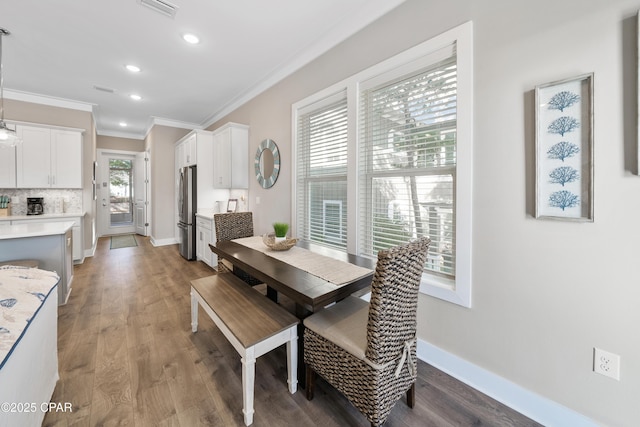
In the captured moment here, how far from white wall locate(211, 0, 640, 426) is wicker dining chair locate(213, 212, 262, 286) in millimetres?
1682

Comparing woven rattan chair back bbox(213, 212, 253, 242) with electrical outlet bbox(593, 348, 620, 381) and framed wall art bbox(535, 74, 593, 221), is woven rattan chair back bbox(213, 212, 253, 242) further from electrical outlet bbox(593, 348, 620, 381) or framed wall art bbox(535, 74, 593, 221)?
electrical outlet bbox(593, 348, 620, 381)

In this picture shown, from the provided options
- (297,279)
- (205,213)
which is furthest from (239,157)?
(297,279)

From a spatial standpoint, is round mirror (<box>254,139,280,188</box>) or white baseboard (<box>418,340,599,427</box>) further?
round mirror (<box>254,139,280,188</box>)

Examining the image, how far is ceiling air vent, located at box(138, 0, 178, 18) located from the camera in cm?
215

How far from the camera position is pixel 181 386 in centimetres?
166

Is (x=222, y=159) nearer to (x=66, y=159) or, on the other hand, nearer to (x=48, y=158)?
(x=66, y=159)

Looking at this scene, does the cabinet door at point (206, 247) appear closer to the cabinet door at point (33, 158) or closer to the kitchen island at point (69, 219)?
the kitchen island at point (69, 219)

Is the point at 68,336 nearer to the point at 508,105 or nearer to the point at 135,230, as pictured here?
the point at 508,105

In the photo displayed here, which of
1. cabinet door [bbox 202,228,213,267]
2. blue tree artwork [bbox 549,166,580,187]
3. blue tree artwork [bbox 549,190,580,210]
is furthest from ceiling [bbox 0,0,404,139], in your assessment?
cabinet door [bbox 202,228,213,267]

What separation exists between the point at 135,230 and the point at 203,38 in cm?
656

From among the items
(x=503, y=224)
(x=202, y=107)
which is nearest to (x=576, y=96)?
(x=503, y=224)

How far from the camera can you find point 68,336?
86.9 inches

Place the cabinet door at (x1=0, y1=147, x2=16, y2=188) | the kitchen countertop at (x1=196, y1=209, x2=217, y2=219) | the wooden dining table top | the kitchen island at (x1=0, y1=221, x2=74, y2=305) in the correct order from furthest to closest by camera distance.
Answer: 1. the kitchen countertop at (x1=196, y1=209, x2=217, y2=219)
2. the cabinet door at (x1=0, y1=147, x2=16, y2=188)
3. the kitchen island at (x1=0, y1=221, x2=74, y2=305)
4. the wooden dining table top

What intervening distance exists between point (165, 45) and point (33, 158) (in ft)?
10.9
